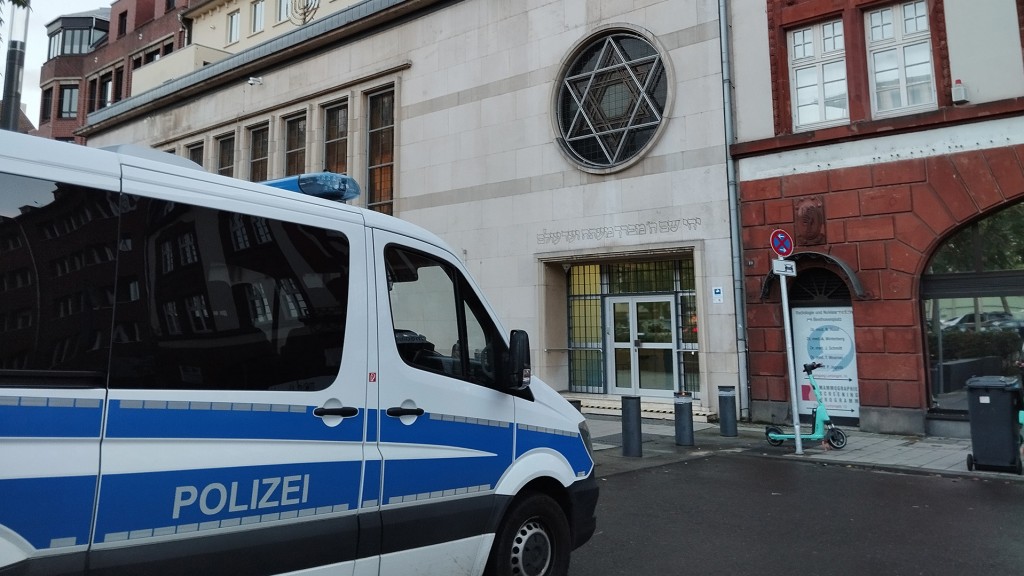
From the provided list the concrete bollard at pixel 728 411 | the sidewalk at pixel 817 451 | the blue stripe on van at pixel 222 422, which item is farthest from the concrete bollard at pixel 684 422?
the blue stripe on van at pixel 222 422

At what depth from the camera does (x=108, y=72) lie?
42.1 m

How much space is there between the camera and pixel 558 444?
14.9ft

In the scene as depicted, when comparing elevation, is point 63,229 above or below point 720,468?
above

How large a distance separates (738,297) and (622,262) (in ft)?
9.74

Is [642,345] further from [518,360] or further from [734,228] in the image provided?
[518,360]

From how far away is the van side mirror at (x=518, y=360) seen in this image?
162 inches

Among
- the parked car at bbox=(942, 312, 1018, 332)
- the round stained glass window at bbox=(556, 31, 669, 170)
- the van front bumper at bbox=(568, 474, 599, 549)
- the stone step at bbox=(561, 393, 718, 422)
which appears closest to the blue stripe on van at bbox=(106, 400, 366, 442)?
the van front bumper at bbox=(568, 474, 599, 549)

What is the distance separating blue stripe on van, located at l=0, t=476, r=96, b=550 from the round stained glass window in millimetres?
13092

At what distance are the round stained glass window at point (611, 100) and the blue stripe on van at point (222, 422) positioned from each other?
12.2 meters

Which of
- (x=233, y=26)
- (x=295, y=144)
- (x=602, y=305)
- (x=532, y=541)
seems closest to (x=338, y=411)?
(x=532, y=541)

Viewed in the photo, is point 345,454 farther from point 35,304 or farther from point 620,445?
point 620,445

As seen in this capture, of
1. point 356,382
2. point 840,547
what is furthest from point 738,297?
point 356,382

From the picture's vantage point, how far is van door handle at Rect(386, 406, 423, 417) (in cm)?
351

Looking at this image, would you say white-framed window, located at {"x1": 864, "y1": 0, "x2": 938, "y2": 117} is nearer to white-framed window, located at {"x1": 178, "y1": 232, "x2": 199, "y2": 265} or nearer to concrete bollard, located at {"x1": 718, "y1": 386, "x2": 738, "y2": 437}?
concrete bollard, located at {"x1": 718, "y1": 386, "x2": 738, "y2": 437}
